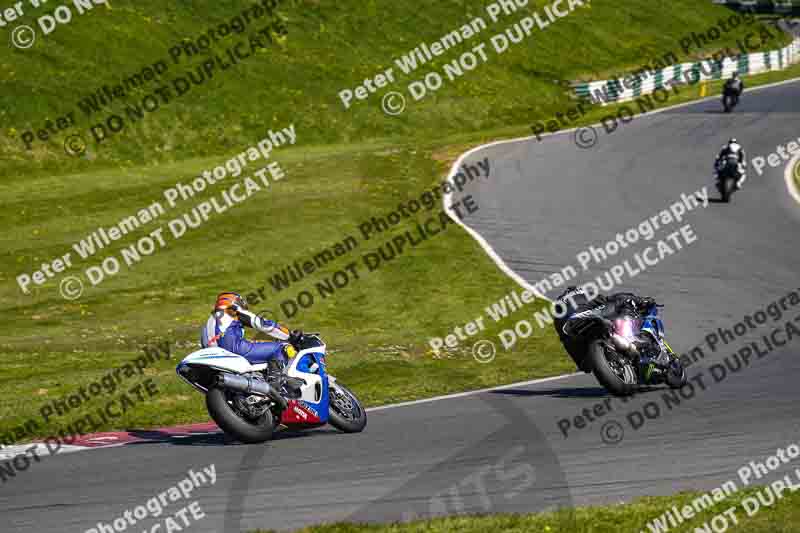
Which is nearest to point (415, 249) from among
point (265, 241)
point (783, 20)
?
point (265, 241)

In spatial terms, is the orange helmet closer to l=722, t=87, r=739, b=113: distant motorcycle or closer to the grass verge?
the grass verge

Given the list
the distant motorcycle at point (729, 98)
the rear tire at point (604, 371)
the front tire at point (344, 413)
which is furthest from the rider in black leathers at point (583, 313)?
the distant motorcycle at point (729, 98)

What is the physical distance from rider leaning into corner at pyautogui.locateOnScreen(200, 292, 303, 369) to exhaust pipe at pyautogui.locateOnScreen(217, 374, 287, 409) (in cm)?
39

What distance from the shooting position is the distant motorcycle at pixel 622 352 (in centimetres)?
1402

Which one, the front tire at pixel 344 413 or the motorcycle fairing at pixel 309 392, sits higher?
the motorcycle fairing at pixel 309 392

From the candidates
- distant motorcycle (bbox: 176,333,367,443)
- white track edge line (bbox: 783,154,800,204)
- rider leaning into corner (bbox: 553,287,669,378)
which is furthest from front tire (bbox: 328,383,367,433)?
white track edge line (bbox: 783,154,800,204)

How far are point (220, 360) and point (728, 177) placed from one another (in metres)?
21.5

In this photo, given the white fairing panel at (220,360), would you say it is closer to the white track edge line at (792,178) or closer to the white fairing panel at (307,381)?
the white fairing panel at (307,381)

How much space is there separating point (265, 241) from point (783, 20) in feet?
192

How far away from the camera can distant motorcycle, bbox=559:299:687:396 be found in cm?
1402

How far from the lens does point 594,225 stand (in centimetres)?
2802

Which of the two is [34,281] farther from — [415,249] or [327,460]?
[327,460]

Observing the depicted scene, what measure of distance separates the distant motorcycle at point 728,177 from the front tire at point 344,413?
1972 cm

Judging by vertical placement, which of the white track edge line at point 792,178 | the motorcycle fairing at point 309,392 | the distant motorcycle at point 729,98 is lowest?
the white track edge line at point 792,178
